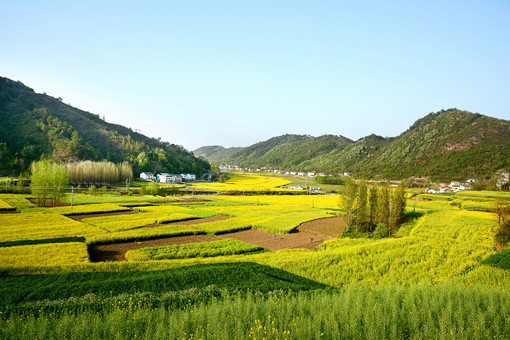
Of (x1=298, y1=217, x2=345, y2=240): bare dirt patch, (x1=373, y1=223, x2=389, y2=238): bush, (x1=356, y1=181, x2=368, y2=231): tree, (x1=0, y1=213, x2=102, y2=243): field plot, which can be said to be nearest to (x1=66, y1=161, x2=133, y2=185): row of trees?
(x1=0, y1=213, x2=102, y2=243): field plot

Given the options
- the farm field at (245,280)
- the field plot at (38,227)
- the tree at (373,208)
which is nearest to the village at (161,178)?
the farm field at (245,280)

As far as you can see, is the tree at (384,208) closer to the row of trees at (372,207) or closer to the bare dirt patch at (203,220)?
the row of trees at (372,207)

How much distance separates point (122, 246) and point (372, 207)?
28.3 meters

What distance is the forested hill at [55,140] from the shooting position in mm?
95825

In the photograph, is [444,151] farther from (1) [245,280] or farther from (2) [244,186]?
(1) [245,280]

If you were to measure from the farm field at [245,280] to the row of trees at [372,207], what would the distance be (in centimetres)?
189

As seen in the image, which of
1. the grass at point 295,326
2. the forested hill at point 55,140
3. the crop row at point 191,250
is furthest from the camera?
the forested hill at point 55,140

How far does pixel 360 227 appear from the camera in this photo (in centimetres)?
3300

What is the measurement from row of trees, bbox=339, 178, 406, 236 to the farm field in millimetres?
1894

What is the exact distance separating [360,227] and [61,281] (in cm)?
3021

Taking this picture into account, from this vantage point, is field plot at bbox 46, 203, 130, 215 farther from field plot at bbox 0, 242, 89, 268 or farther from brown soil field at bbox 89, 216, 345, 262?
field plot at bbox 0, 242, 89, 268

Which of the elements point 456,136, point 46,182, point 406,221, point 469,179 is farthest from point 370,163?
point 46,182

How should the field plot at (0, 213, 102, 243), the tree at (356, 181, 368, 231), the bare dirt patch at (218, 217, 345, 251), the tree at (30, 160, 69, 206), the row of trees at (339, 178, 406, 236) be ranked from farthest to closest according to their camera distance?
the tree at (30, 160, 69, 206) < the tree at (356, 181, 368, 231) < the row of trees at (339, 178, 406, 236) < the bare dirt patch at (218, 217, 345, 251) < the field plot at (0, 213, 102, 243)

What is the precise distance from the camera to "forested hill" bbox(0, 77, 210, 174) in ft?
314
